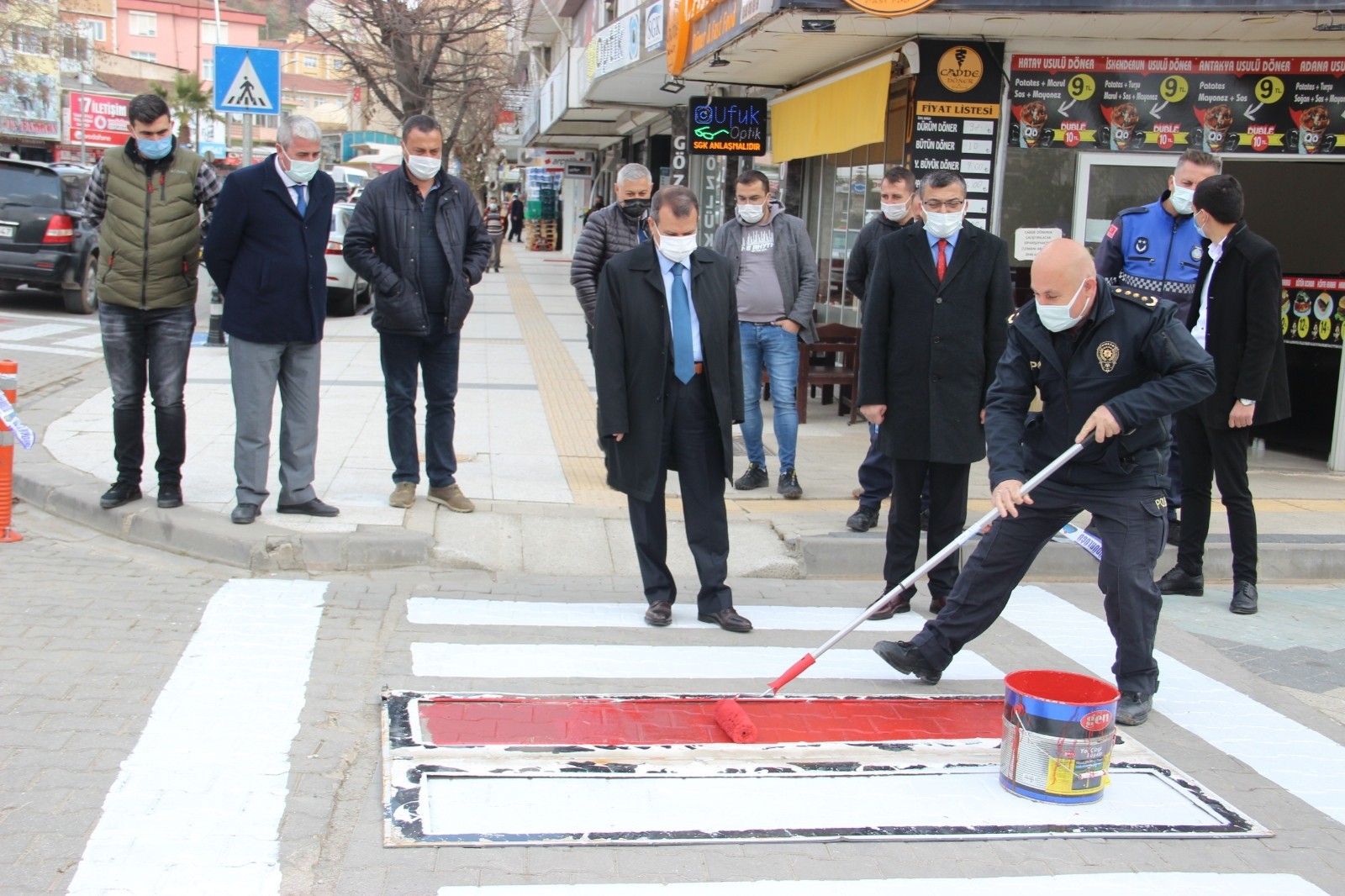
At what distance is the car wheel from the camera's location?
16.8 meters

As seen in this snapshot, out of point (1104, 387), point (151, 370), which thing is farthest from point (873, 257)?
point (151, 370)

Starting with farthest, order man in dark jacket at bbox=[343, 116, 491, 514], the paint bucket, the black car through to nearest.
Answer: the black car → man in dark jacket at bbox=[343, 116, 491, 514] → the paint bucket

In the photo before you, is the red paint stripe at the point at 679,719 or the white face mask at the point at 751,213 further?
the white face mask at the point at 751,213

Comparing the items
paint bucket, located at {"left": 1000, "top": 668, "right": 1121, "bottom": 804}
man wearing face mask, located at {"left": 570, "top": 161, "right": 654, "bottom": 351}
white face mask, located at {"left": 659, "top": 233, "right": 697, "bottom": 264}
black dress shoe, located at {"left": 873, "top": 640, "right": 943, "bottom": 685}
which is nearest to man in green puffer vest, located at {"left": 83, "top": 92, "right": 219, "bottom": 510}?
man wearing face mask, located at {"left": 570, "top": 161, "right": 654, "bottom": 351}

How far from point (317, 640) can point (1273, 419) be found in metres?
4.81

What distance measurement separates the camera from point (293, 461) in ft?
22.8

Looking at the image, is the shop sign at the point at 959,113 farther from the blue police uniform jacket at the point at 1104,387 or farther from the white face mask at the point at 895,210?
the blue police uniform jacket at the point at 1104,387

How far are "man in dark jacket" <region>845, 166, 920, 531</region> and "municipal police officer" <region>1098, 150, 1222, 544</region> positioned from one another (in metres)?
1.18

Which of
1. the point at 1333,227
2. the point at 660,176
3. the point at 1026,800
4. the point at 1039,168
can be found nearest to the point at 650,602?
the point at 1026,800

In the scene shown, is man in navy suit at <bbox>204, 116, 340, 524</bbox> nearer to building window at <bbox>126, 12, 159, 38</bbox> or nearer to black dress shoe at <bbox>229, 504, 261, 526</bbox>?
black dress shoe at <bbox>229, 504, 261, 526</bbox>

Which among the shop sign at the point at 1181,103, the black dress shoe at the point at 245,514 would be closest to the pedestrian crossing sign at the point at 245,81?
the black dress shoe at the point at 245,514

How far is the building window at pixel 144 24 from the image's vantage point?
8531 cm

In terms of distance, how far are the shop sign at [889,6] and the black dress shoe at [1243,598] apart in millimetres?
3913

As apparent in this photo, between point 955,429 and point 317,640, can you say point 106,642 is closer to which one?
point 317,640
